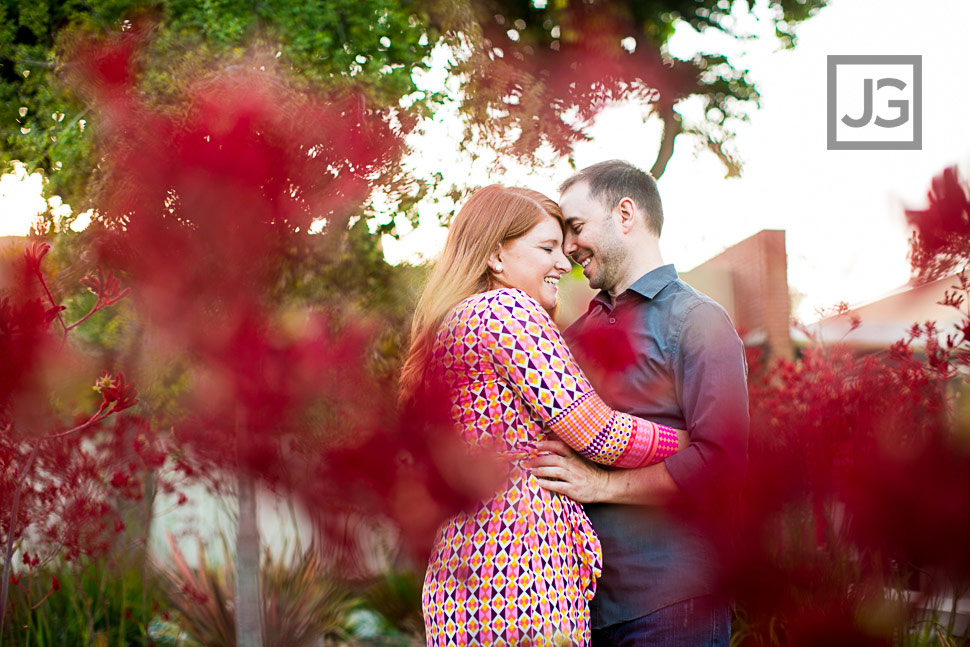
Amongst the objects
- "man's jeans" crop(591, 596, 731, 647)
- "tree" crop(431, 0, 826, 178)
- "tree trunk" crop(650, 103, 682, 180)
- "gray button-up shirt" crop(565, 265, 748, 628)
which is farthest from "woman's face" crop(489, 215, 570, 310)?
"tree trunk" crop(650, 103, 682, 180)

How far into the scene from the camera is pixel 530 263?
6.51 feet

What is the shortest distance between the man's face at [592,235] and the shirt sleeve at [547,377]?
1.32ft

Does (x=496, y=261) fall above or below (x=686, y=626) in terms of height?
above

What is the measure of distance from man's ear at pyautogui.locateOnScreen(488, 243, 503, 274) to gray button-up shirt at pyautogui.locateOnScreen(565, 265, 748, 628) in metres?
0.35

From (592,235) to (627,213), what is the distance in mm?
107

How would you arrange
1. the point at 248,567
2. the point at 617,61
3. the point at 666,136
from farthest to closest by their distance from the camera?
the point at 666,136
the point at 617,61
the point at 248,567

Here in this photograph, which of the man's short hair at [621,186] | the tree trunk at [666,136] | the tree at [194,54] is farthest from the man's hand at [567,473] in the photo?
the tree trunk at [666,136]

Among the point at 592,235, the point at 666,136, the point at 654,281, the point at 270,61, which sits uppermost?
the point at 666,136

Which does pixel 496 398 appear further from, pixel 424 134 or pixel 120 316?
pixel 120 316

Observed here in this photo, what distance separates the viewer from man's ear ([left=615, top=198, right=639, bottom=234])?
7.09 ft

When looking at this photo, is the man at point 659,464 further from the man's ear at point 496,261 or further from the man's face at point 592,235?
the man's ear at point 496,261

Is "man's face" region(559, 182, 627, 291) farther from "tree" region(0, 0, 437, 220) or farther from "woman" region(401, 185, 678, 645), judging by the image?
"tree" region(0, 0, 437, 220)

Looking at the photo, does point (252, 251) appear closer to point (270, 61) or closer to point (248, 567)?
point (270, 61)

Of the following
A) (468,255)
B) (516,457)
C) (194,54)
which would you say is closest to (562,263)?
(468,255)
